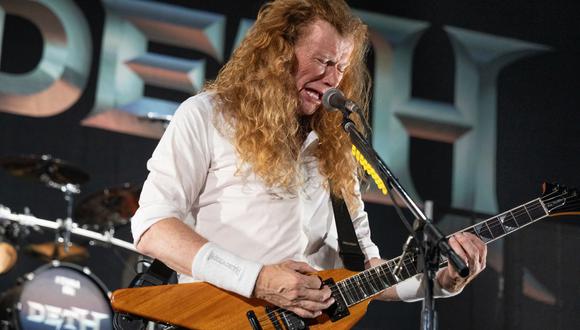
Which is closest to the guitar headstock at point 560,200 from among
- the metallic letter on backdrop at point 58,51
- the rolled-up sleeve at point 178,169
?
the rolled-up sleeve at point 178,169

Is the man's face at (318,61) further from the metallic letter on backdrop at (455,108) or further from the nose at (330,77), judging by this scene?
the metallic letter on backdrop at (455,108)

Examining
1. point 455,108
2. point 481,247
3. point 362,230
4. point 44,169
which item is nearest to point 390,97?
point 455,108

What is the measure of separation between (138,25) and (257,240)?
3380 mm

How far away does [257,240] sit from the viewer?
9.55ft

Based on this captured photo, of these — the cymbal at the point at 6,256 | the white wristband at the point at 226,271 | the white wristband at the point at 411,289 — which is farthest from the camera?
the cymbal at the point at 6,256

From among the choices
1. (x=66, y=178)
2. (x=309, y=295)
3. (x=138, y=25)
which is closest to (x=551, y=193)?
(x=309, y=295)

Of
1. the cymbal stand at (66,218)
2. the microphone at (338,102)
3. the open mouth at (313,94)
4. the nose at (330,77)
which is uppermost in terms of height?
the nose at (330,77)

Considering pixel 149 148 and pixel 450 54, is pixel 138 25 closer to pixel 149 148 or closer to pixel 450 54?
pixel 149 148

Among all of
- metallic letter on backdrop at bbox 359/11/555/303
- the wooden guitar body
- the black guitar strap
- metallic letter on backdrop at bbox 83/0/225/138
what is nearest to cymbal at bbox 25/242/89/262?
metallic letter on backdrop at bbox 83/0/225/138

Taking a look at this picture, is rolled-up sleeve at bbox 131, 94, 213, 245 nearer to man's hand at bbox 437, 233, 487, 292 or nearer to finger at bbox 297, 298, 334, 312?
finger at bbox 297, 298, 334, 312

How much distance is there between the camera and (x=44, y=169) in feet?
17.3

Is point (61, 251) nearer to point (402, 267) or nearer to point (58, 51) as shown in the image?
point (58, 51)

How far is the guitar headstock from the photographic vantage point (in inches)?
120

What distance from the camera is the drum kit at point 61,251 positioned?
5.32 meters
